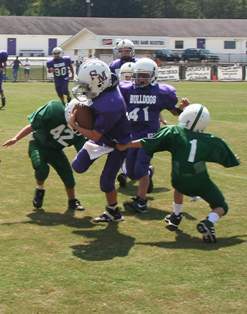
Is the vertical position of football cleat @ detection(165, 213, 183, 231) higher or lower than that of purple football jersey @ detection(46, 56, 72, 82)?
lower

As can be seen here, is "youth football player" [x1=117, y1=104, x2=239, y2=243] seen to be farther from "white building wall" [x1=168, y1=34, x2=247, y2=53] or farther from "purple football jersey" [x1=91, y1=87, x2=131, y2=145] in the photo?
"white building wall" [x1=168, y1=34, x2=247, y2=53]

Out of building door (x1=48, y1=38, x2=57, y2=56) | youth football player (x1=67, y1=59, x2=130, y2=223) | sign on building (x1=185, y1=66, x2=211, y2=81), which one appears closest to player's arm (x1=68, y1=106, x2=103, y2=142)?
youth football player (x1=67, y1=59, x2=130, y2=223)

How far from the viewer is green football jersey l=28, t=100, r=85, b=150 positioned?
6.77 m

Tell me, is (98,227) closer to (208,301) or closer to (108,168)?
(108,168)

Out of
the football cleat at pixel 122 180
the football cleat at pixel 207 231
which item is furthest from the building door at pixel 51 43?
the football cleat at pixel 207 231

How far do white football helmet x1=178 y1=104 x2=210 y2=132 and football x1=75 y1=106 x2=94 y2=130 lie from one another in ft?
2.97

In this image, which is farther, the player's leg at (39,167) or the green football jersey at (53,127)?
the player's leg at (39,167)

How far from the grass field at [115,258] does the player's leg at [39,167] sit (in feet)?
0.46

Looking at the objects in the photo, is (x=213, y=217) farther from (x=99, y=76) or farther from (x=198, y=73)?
(x=198, y=73)

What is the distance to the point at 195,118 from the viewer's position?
5.92m

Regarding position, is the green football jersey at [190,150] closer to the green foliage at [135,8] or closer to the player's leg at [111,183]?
the player's leg at [111,183]

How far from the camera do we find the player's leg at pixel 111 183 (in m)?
6.44

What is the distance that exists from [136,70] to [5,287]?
132 inches

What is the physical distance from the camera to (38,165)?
6.93 meters
